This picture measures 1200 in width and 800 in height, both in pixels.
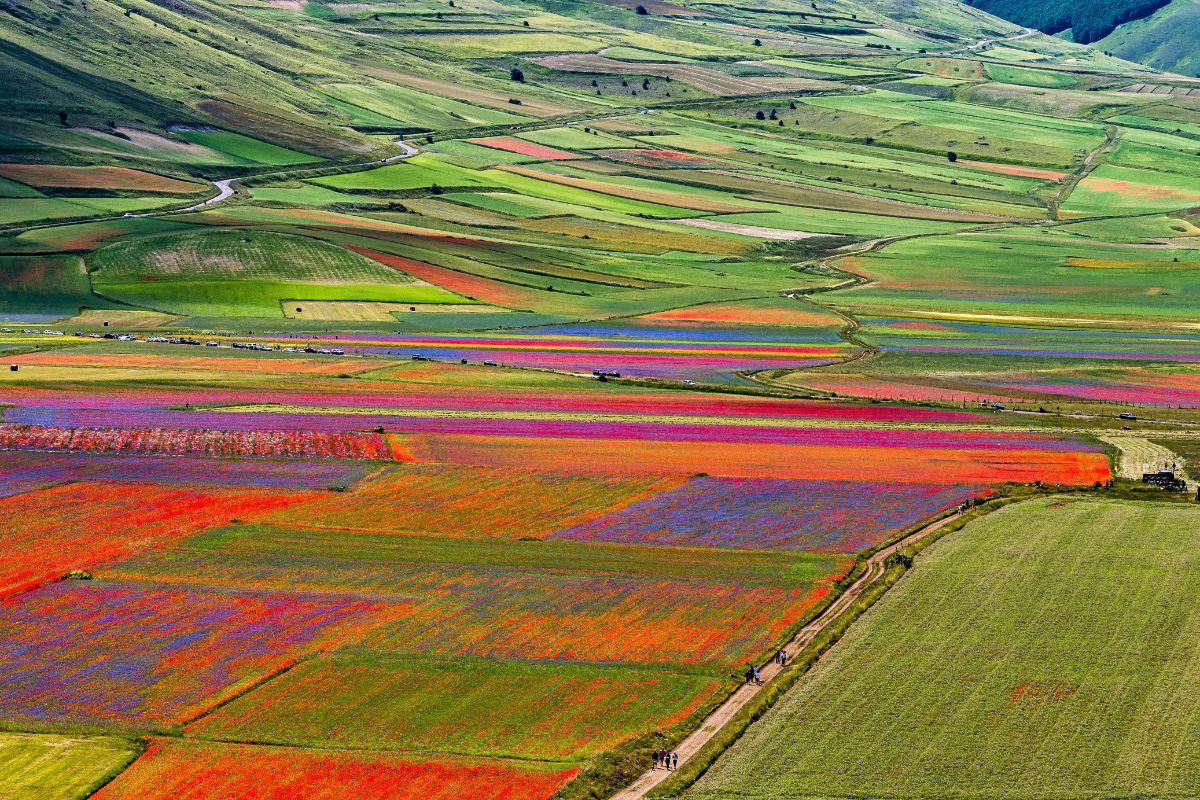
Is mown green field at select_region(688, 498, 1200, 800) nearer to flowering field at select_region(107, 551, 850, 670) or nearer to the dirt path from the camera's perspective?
flowering field at select_region(107, 551, 850, 670)

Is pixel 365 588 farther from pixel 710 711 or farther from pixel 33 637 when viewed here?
pixel 710 711

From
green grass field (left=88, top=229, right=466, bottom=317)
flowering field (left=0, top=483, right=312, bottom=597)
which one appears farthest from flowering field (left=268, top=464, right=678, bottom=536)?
green grass field (left=88, top=229, right=466, bottom=317)

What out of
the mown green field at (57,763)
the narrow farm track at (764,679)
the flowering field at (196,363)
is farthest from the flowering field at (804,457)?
the mown green field at (57,763)

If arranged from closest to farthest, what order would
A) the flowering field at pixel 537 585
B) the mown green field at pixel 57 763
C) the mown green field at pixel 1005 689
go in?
the mown green field at pixel 57 763 < the mown green field at pixel 1005 689 < the flowering field at pixel 537 585

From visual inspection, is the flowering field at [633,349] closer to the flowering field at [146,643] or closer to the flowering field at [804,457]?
the flowering field at [804,457]

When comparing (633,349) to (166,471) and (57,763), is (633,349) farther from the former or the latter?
(57,763)

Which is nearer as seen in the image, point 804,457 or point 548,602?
point 548,602

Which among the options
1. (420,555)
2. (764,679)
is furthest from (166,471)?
(764,679)
